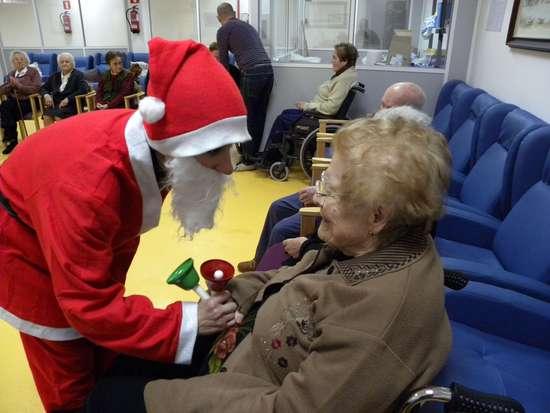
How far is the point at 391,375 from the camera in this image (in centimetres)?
77

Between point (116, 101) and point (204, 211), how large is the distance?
4497mm

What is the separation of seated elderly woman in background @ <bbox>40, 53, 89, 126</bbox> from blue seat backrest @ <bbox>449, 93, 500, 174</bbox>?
4.58 m

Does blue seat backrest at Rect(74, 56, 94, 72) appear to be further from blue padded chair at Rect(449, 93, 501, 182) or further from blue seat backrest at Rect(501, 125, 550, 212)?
blue seat backrest at Rect(501, 125, 550, 212)

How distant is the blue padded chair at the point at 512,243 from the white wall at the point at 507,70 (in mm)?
691

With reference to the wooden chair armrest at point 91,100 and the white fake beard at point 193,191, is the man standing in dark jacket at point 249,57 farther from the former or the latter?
the white fake beard at point 193,191

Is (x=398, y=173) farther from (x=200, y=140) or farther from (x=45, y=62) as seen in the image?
(x=45, y=62)

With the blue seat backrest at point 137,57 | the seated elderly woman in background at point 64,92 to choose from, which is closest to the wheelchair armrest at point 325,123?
the seated elderly woman in background at point 64,92

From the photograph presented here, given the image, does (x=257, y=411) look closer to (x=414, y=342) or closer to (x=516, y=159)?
(x=414, y=342)

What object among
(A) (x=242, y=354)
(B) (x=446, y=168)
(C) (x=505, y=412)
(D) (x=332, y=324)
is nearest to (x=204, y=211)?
A: (A) (x=242, y=354)

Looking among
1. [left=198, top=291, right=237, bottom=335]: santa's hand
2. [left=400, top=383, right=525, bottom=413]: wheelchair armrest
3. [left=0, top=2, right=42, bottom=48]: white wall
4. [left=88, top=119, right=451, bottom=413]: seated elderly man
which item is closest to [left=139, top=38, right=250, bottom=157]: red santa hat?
[left=88, top=119, right=451, bottom=413]: seated elderly man

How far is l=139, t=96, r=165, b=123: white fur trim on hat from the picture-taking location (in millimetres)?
937

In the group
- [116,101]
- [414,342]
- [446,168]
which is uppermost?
[446,168]

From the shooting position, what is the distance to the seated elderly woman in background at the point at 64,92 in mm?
5430

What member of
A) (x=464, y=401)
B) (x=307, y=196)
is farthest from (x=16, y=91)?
(x=464, y=401)
